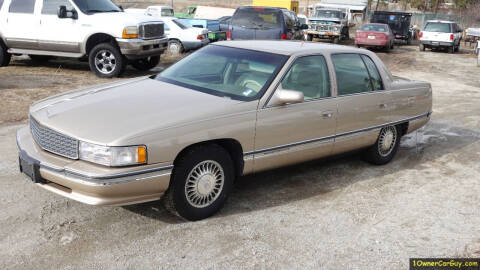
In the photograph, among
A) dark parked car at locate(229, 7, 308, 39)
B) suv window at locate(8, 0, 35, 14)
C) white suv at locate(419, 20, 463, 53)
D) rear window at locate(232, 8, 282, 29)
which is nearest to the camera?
suv window at locate(8, 0, 35, 14)

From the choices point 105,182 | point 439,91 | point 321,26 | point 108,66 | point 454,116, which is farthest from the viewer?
point 321,26

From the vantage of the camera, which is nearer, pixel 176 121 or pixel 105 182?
pixel 105 182

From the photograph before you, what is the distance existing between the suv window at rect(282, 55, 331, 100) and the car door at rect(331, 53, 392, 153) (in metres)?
0.19

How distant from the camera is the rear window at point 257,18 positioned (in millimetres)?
13961

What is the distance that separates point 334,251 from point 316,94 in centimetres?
176

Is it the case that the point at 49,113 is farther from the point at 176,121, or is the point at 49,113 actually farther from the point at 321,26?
the point at 321,26

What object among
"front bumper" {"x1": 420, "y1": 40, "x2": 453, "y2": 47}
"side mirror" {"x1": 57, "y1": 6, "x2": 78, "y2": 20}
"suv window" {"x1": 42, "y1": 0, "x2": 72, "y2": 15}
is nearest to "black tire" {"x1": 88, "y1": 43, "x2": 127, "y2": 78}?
"side mirror" {"x1": 57, "y1": 6, "x2": 78, "y2": 20}

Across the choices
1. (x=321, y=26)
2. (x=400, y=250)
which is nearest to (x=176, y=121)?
(x=400, y=250)

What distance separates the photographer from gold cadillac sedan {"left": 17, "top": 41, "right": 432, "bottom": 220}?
3.70 m

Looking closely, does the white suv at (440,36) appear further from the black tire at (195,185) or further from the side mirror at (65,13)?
the black tire at (195,185)

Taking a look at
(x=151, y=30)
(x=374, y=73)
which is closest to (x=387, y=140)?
(x=374, y=73)

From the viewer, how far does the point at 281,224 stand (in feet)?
14.2

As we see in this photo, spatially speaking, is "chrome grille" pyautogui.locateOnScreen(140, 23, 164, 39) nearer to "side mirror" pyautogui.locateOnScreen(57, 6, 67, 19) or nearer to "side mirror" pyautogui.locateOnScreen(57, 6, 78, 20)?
"side mirror" pyautogui.locateOnScreen(57, 6, 78, 20)

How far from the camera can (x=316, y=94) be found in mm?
5031
